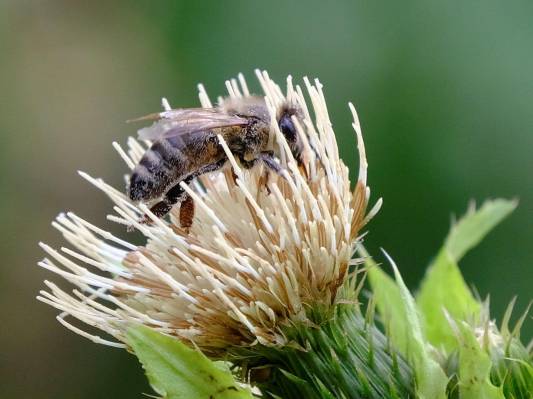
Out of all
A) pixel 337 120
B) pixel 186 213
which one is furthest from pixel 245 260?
pixel 337 120

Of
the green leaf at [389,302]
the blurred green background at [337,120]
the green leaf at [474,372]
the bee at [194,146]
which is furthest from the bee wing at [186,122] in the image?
the blurred green background at [337,120]

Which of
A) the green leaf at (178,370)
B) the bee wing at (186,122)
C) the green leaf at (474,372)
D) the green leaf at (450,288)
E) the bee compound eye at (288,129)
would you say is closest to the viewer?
the green leaf at (178,370)

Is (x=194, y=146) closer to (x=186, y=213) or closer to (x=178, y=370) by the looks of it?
(x=186, y=213)

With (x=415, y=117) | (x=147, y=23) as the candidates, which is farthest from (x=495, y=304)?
(x=147, y=23)

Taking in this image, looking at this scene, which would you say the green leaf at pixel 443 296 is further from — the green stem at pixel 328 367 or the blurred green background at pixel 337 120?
the blurred green background at pixel 337 120

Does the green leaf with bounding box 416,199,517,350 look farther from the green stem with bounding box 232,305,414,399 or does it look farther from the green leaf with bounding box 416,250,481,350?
the green stem with bounding box 232,305,414,399

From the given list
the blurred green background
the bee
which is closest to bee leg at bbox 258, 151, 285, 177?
the bee
